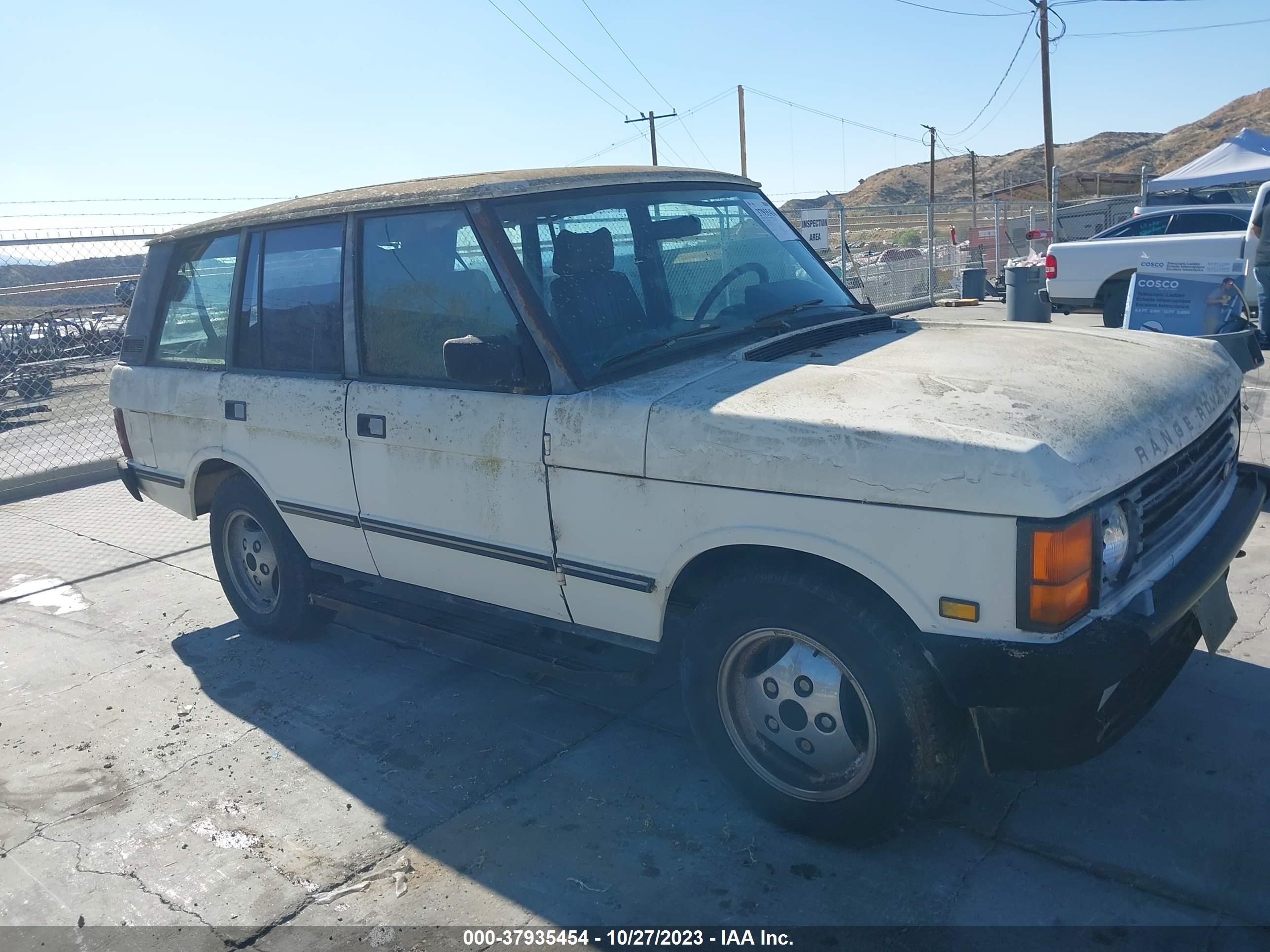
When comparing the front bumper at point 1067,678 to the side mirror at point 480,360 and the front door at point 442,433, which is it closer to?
the front door at point 442,433

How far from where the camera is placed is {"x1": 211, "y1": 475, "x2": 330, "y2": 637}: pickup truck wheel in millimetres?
4738

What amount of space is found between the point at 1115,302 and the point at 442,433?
11.6 meters

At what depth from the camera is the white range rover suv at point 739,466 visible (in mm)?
2533

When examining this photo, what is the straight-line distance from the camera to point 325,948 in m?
2.79

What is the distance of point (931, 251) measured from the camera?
16297mm

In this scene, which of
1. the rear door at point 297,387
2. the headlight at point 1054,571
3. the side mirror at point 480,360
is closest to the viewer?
the headlight at point 1054,571

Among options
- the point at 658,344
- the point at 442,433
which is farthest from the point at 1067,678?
the point at 442,433

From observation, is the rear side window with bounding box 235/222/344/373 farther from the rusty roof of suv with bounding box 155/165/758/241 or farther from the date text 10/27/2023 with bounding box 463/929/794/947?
the date text 10/27/2023 with bounding box 463/929/794/947

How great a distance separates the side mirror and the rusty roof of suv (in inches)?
26.6

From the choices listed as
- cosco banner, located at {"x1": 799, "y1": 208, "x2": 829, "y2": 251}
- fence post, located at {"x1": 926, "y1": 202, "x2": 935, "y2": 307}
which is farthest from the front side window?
fence post, located at {"x1": 926, "y1": 202, "x2": 935, "y2": 307}

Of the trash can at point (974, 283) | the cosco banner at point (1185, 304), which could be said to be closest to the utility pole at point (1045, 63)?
the trash can at point (974, 283)

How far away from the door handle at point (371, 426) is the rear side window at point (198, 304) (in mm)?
1232

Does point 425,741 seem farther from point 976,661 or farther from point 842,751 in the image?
point 976,661

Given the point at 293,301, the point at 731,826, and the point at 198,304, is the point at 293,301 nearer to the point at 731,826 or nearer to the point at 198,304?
the point at 198,304
